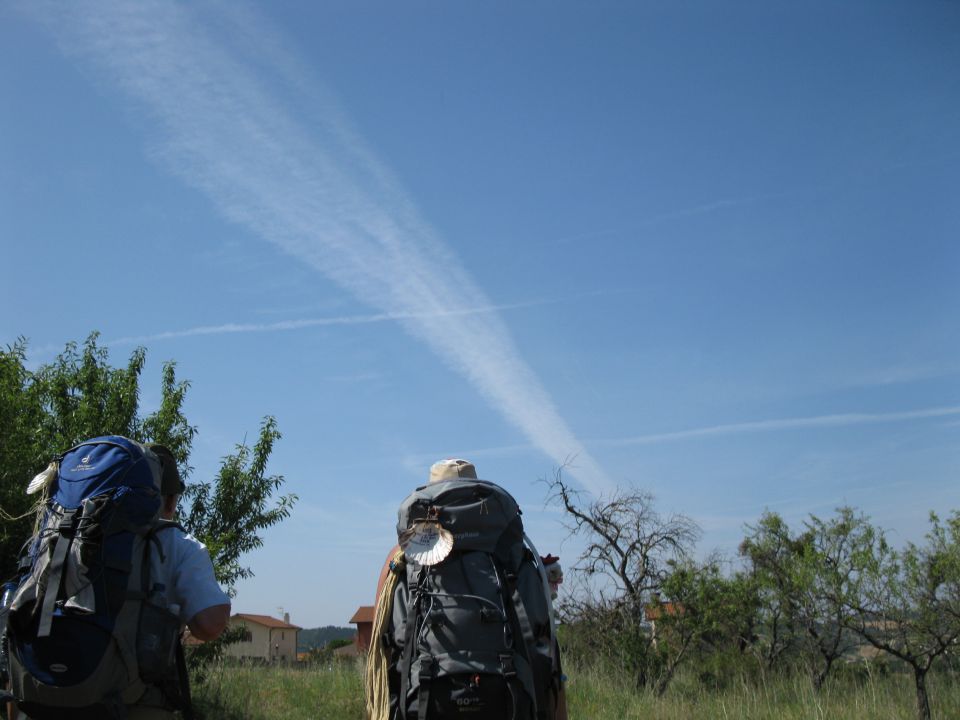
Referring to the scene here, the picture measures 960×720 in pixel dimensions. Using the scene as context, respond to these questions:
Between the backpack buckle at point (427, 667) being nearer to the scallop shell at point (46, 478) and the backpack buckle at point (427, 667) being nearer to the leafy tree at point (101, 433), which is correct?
the scallop shell at point (46, 478)

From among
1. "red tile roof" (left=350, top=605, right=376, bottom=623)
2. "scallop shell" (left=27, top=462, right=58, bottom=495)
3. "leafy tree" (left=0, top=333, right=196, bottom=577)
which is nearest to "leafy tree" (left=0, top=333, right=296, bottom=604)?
"leafy tree" (left=0, top=333, right=196, bottom=577)

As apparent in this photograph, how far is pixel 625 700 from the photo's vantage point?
995 cm

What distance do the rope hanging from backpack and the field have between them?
6.51m

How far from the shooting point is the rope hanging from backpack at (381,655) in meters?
3.39

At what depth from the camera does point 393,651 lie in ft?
11.3

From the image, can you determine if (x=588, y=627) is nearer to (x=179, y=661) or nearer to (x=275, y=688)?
(x=275, y=688)

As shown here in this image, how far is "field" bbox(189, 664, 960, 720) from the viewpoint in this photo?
29.9 feet

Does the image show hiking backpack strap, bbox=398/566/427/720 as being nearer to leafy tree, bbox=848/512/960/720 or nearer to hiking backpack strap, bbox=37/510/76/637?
hiking backpack strap, bbox=37/510/76/637

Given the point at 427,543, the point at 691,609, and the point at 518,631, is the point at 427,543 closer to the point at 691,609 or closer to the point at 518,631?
the point at 518,631

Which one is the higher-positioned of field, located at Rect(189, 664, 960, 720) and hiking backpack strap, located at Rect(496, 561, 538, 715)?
hiking backpack strap, located at Rect(496, 561, 538, 715)

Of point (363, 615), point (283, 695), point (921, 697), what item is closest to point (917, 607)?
point (921, 697)

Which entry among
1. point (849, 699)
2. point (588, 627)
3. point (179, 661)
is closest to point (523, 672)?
point (179, 661)

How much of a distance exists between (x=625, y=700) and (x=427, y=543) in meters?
7.58

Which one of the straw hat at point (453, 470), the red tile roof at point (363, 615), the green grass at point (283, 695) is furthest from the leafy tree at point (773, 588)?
the red tile roof at point (363, 615)
